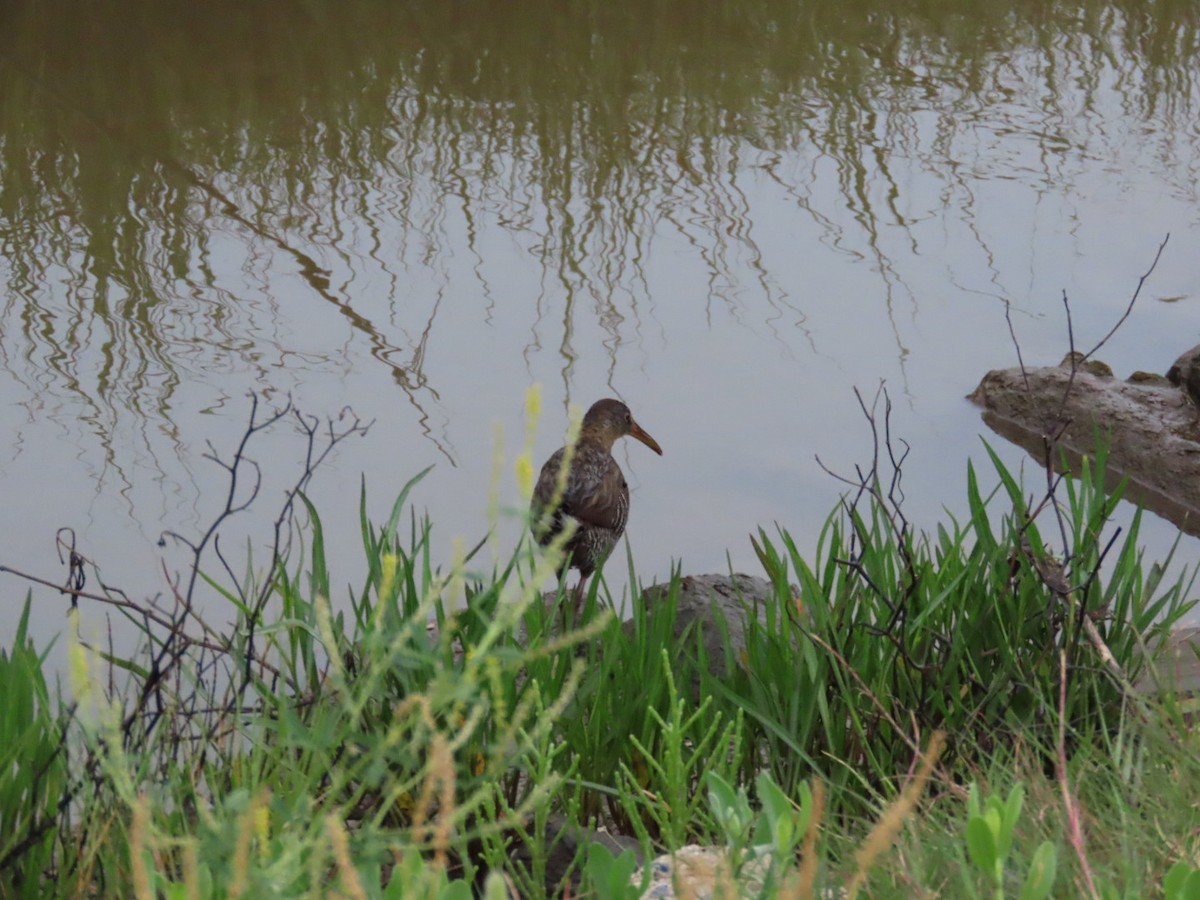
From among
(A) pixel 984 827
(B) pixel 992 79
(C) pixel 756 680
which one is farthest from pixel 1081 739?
(B) pixel 992 79

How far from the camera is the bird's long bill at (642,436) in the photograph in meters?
5.44

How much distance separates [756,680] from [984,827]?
142 cm

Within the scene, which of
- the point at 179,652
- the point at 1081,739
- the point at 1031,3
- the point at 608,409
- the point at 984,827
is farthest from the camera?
the point at 1031,3

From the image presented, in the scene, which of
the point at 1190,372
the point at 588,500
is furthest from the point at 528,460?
the point at 1190,372

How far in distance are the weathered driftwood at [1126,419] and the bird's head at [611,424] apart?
1580mm

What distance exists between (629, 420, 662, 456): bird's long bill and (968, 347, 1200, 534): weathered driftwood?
4.97 feet

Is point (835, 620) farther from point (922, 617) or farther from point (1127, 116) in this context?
point (1127, 116)

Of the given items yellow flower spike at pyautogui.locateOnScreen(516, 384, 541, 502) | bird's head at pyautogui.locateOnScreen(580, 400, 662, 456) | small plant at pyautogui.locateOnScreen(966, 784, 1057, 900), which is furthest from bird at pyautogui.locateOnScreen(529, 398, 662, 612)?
yellow flower spike at pyautogui.locateOnScreen(516, 384, 541, 502)

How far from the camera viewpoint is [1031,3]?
11.6 metres

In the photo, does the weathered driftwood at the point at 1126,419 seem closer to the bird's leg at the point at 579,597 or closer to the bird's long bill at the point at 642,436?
the bird's long bill at the point at 642,436

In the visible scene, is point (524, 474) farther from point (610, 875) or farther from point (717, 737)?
point (717, 737)

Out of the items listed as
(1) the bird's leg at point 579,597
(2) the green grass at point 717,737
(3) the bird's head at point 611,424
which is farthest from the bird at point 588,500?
(2) the green grass at point 717,737

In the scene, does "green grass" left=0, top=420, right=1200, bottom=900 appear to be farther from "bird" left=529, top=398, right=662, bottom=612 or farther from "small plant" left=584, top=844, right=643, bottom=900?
"bird" left=529, top=398, right=662, bottom=612

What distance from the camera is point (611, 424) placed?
5.37m
